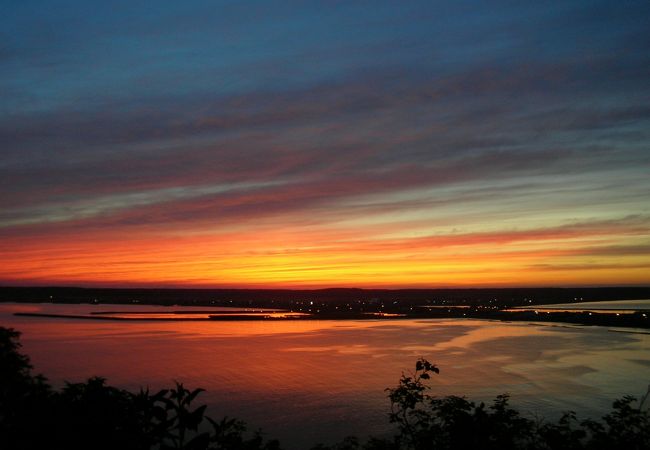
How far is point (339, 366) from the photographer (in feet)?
164

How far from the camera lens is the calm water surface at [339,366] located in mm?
32812

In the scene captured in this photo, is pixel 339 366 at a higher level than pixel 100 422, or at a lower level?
lower

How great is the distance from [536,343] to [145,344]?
151 feet

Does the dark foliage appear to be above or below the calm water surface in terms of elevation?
above

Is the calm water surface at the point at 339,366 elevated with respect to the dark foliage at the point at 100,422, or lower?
lower

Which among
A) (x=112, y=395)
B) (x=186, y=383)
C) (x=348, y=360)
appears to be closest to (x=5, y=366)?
(x=112, y=395)

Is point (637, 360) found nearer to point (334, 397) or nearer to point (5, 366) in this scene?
point (334, 397)

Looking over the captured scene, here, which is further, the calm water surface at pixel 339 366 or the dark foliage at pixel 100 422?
the calm water surface at pixel 339 366

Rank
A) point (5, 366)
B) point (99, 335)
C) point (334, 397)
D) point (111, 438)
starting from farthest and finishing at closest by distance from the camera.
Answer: point (99, 335) < point (334, 397) < point (5, 366) < point (111, 438)

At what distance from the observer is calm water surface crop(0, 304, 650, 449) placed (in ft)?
108

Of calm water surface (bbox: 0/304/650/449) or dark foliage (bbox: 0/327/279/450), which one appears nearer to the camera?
dark foliage (bbox: 0/327/279/450)

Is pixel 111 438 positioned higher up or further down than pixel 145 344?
higher up

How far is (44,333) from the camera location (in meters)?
83.8

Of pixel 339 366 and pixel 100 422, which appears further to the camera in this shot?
pixel 339 366
